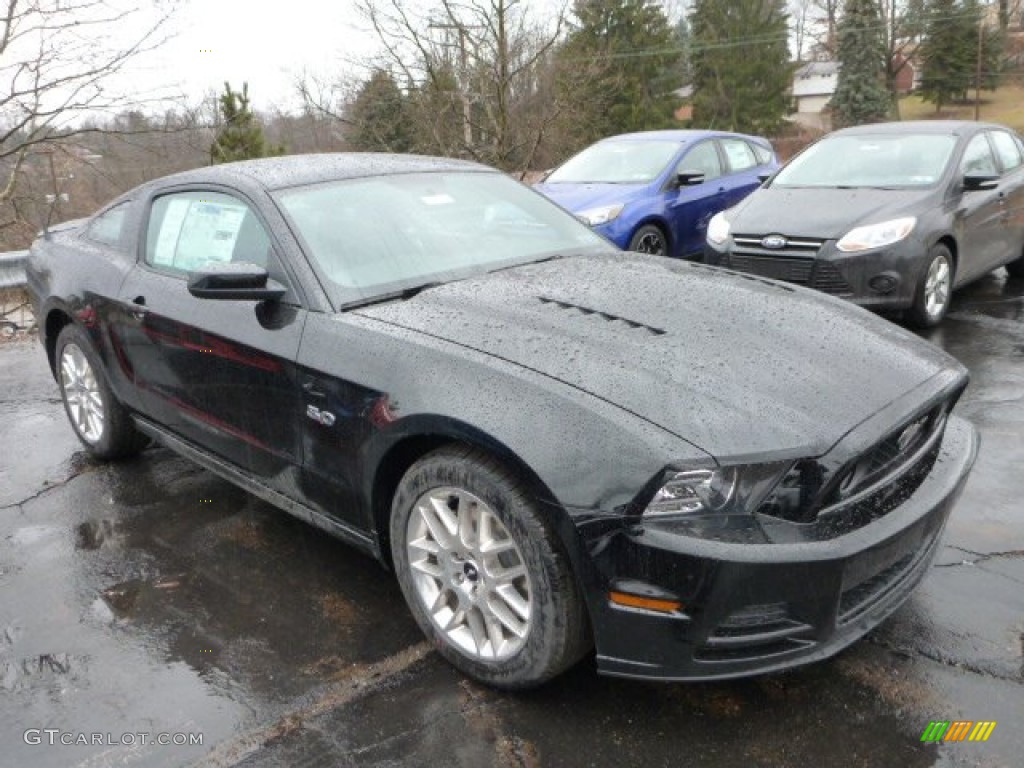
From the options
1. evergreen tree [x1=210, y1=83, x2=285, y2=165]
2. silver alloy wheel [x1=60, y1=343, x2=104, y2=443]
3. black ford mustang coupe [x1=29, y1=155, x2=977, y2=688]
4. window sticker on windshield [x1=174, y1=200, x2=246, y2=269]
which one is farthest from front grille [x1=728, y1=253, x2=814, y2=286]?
evergreen tree [x1=210, y1=83, x2=285, y2=165]

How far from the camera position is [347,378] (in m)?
2.72

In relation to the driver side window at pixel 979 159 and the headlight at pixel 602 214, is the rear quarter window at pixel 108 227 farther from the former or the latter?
the driver side window at pixel 979 159

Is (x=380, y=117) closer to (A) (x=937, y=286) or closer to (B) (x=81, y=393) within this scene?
(A) (x=937, y=286)

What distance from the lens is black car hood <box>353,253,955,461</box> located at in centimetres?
221

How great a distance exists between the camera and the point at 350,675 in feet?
8.76

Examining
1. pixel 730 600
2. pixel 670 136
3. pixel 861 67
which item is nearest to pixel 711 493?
pixel 730 600

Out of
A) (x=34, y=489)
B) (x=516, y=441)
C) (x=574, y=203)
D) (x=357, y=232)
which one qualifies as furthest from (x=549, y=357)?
(x=574, y=203)

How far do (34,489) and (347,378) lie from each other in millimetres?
2527

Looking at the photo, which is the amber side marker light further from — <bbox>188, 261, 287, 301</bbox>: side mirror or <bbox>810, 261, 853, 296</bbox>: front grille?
<bbox>810, 261, 853, 296</bbox>: front grille

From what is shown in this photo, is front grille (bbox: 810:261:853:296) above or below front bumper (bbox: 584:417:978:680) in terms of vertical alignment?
above

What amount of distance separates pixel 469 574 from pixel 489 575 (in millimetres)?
92

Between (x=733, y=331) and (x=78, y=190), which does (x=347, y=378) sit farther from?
(x=78, y=190)

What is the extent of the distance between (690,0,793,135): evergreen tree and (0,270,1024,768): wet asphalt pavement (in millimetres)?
43976

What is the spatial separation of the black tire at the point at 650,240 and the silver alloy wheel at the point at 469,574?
216 inches
